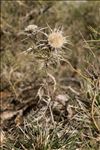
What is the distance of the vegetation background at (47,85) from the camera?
2633 mm

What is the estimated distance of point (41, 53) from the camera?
108 inches

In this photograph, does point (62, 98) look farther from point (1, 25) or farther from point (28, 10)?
point (28, 10)

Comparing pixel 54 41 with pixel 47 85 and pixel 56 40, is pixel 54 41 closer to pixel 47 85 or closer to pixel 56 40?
pixel 56 40

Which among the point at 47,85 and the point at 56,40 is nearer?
the point at 56,40

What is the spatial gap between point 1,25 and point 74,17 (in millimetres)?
1629

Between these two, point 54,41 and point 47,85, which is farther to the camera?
point 47,85

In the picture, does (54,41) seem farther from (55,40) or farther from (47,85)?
(47,85)

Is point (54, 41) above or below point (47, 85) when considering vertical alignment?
above

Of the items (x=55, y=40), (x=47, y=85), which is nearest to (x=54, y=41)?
(x=55, y=40)

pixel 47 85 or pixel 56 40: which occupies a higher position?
pixel 56 40

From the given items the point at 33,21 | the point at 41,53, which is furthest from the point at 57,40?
the point at 33,21

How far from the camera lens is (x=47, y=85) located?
2.97m

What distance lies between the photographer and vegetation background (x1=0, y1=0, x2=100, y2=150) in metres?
2.63

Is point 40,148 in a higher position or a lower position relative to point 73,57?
lower
